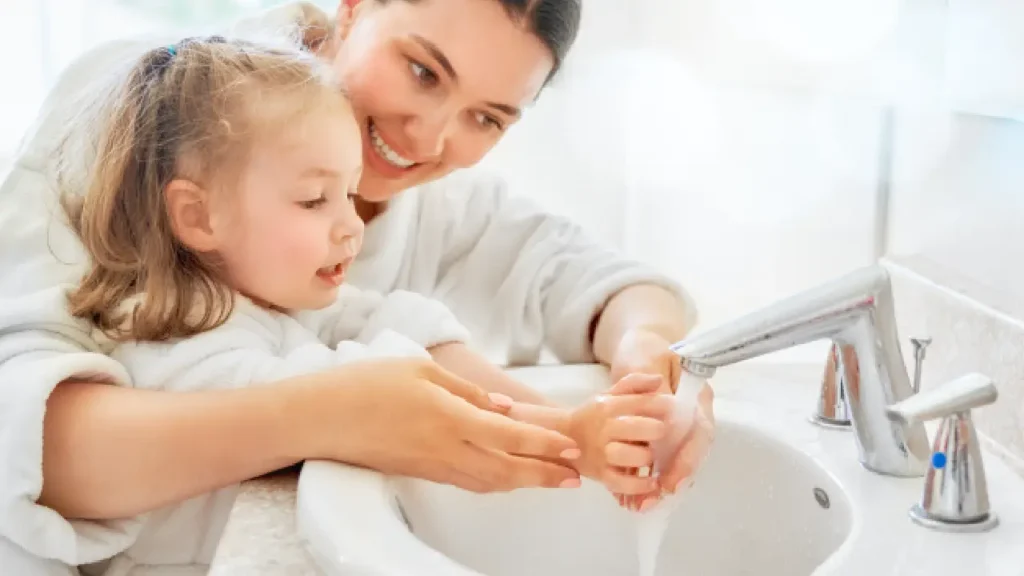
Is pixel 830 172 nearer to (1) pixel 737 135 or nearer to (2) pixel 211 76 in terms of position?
(1) pixel 737 135

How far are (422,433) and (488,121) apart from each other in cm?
39

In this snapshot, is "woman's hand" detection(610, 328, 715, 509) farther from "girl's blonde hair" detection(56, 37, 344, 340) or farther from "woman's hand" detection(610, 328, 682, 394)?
"girl's blonde hair" detection(56, 37, 344, 340)

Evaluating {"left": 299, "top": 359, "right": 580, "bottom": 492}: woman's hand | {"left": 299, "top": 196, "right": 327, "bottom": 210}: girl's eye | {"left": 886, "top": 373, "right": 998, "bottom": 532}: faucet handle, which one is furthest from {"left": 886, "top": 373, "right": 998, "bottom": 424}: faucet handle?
{"left": 299, "top": 196, "right": 327, "bottom": 210}: girl's eye

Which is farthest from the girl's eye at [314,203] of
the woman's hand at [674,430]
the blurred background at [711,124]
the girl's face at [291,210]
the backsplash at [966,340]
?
the backsplash at [966,340]

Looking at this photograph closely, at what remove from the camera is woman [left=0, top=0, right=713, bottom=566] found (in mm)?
685

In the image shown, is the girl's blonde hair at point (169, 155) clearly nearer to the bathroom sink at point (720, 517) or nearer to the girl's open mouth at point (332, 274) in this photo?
the girl's open mouth at point (332, 274)

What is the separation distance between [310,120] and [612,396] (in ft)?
1.01

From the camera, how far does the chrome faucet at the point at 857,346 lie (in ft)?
2.04

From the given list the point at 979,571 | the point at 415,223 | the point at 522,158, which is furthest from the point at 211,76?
the point at 979,571

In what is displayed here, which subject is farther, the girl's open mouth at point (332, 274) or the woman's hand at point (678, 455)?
the girl's open mouth at point (332, 274)

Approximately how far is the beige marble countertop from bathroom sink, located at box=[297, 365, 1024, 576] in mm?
20

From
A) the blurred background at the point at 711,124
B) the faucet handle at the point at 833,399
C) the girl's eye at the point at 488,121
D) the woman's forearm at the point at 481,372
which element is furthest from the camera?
the blurred background at the point at 711,124

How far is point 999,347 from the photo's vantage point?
0.75 m

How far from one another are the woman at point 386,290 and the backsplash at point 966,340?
0.20 m
